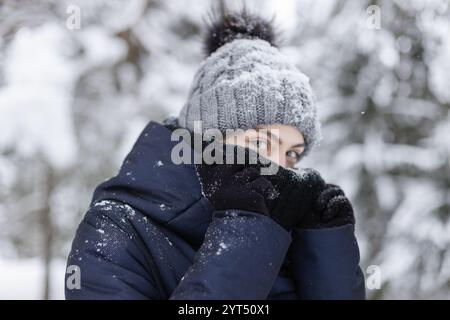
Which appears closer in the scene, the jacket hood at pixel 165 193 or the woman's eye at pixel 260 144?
the jacket hood at pixel 165 193

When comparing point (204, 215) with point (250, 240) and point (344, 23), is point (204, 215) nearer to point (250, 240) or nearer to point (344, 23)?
point (250, 240)

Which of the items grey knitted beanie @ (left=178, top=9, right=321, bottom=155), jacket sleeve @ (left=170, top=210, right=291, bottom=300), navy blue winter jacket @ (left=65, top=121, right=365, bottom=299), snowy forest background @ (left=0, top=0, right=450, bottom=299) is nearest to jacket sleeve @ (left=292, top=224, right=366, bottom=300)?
navy blue winter jacket @ (left=65, top=121, right=365, bottom=299)

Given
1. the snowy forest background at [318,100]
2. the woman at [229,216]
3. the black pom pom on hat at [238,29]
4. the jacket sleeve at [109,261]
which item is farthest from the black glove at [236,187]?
the snowy forest background at [318,100]

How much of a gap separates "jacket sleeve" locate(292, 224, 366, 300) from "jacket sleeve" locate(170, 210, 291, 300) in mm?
190

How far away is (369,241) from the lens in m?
4.94

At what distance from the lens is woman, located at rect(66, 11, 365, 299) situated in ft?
4.78

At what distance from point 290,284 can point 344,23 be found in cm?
369

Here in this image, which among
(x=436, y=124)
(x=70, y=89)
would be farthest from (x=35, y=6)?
(x=436, y=124)

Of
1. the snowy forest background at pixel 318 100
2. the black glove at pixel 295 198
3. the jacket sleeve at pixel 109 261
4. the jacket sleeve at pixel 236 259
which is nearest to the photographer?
the jacket sleeve at pixel 236 259

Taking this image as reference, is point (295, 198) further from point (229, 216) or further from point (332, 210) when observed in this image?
point (229, 216)

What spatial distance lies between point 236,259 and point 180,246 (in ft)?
1.16

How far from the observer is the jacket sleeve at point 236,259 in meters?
1.37

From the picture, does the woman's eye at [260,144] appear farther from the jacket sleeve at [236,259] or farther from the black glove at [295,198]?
the jacket sleeve at [236,259]

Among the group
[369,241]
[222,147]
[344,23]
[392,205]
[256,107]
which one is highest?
[344,23]
